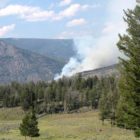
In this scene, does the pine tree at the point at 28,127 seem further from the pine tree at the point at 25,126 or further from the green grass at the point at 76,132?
the green grass at the point at 76,132

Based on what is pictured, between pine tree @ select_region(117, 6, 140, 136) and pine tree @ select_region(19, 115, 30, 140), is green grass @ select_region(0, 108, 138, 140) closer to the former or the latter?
pine tree @ select_region(19, 115, 30, 140)

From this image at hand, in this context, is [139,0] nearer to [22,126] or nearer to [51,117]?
[22,126]

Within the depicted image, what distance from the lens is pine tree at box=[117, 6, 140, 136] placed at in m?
30.3

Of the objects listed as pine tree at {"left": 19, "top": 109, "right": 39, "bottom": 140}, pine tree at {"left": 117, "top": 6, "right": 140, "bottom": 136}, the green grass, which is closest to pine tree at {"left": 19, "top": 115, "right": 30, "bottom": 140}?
pine tree at {"left": 19, "top": 109, "right": 39, "bottom": 140}

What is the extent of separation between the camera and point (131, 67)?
30.0 metres

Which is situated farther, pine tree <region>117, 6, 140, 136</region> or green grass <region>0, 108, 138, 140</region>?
green grass <region>0, 108, 138, 140</region>

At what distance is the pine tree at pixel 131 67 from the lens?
99.3ft

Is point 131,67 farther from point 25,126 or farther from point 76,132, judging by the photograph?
point 76,132

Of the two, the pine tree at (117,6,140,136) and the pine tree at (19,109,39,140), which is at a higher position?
the pine tree at (117,6,140,136)

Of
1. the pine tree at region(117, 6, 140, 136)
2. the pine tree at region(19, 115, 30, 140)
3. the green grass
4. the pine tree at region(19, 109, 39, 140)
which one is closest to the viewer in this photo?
the pine tree at region(117, 6, 140, 136)

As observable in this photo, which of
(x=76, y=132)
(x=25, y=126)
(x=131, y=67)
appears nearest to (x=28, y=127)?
(x=25, y=126)

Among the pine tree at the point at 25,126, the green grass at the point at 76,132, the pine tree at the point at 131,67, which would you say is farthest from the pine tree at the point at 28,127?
the pine tree at the point at 131,67

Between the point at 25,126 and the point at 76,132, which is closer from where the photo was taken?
the point at 25,126

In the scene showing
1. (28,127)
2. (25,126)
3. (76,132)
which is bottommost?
(76,132)
